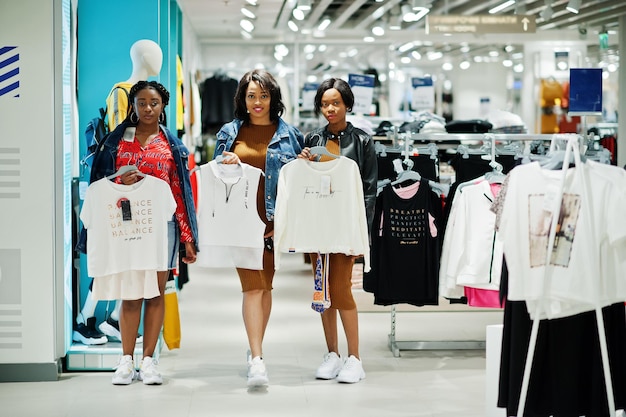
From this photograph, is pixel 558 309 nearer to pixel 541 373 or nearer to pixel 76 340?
pixel 541 373

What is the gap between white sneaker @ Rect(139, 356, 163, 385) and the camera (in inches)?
197

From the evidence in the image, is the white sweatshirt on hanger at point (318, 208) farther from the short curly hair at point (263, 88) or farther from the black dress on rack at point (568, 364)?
the black dress on rack at point (568, 364)

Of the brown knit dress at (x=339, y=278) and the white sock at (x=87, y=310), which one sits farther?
the white sock at (x=87, y=310)

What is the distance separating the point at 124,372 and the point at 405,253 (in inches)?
71.6

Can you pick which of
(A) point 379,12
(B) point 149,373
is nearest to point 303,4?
(A) point 379,12

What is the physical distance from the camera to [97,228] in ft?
15.9

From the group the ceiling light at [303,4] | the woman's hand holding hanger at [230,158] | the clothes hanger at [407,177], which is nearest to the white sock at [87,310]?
the woman's hand holding hanger at [230,158]

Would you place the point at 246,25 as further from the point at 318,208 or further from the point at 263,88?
the point at 318,208

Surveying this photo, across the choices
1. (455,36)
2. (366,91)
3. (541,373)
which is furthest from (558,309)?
(455,36)

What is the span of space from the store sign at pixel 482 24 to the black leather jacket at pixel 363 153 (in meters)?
6.14

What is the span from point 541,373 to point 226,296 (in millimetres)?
4925

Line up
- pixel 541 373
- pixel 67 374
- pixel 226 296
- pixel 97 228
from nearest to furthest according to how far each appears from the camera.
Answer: pixel 541 373 < pixel 97 228 < pixel 67 374 < pixel 226 296

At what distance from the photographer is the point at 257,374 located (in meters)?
4.87

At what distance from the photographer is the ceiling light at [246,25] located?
13.3m
